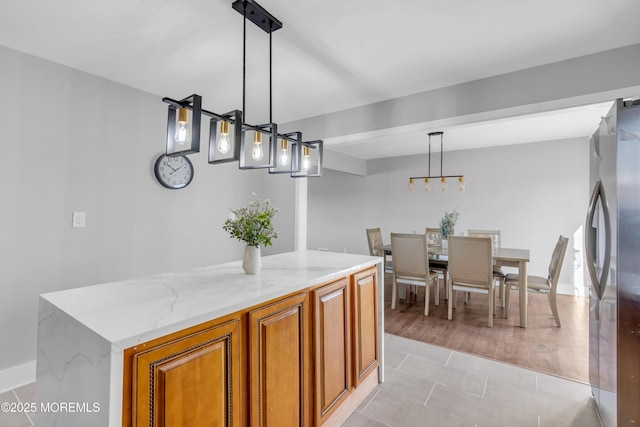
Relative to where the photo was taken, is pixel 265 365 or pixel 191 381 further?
pixel 265 365

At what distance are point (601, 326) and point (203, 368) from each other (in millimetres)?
2109

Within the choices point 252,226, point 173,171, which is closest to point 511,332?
point 252,226

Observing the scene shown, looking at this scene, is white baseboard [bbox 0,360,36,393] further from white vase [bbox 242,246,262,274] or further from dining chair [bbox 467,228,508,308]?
dining chair [bbox 467,228,508,308]

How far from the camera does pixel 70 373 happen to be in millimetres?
980

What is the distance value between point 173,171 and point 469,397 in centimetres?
315

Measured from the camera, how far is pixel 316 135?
360 centimetres

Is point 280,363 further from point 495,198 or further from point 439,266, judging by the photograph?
point 495,198

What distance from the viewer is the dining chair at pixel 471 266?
3268 millimetres

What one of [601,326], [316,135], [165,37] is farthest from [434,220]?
[165,37]

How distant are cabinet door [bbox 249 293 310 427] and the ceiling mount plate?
1585 millimetres

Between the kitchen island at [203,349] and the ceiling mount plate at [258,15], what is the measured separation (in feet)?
4.85

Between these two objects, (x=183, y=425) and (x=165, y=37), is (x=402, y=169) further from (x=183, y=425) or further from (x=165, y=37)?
(x=183, y=425)

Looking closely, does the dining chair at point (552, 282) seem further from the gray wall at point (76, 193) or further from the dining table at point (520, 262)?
the gray wall at point (76, 193)

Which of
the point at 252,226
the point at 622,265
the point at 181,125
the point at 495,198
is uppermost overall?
the point at 181,125
